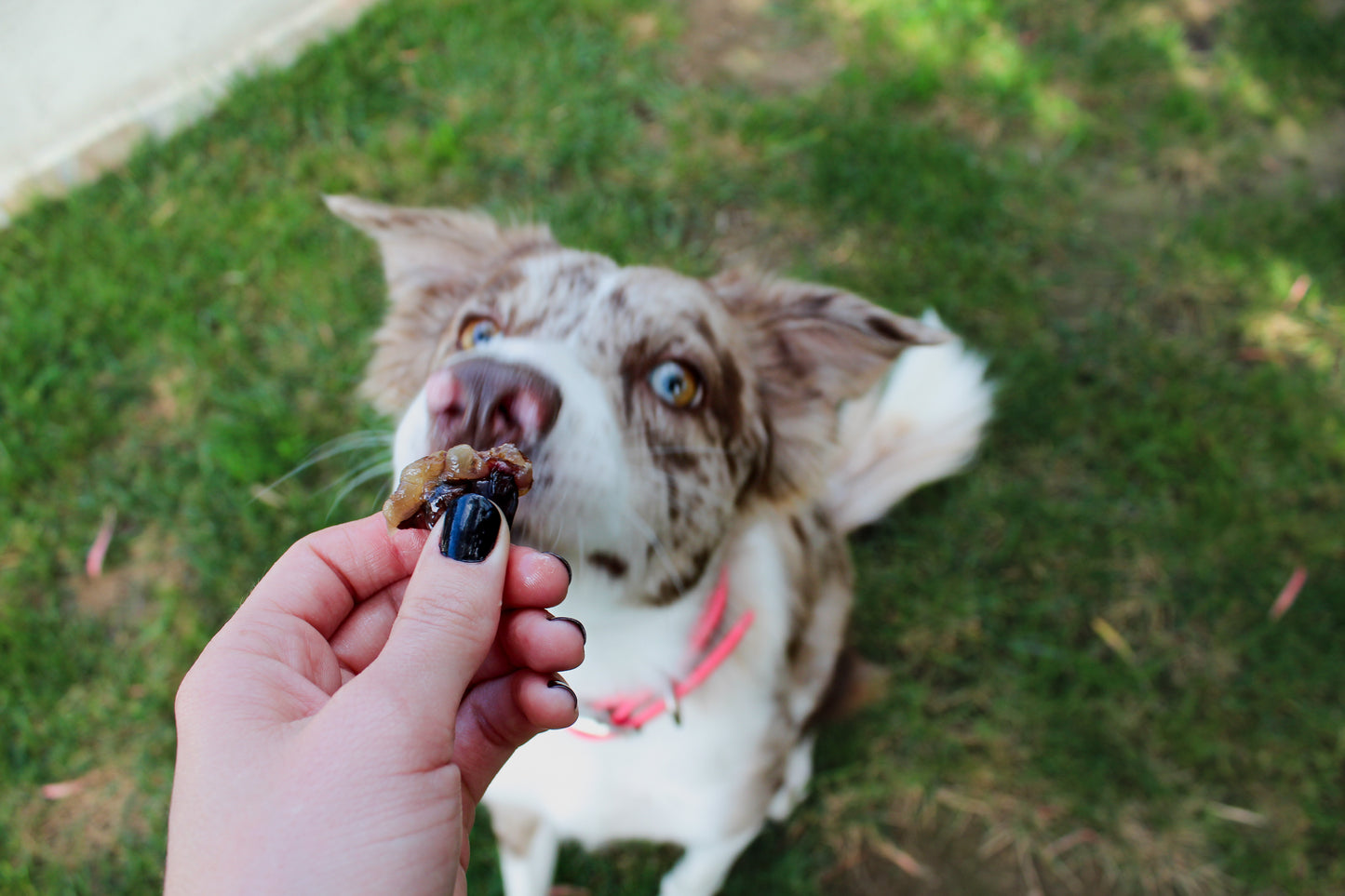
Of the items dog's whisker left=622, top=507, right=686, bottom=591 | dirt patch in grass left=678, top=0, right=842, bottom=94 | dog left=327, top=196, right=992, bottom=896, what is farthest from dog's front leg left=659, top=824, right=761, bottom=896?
dirt patch in grass left=678, top=0, right=842, bottom=94

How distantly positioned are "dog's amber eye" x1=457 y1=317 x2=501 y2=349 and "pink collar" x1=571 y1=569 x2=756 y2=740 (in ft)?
Result: 2.69

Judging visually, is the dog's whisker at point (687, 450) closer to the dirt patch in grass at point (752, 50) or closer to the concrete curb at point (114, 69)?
the dirt patch in grass at point (752, 50)

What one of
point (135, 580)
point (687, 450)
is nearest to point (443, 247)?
point (687, 450)

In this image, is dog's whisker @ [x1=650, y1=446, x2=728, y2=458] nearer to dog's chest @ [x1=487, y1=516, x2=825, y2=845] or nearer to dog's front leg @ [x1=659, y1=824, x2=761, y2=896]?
dog's chest @ [x1=487, y1=516, x2=825, y2=845]

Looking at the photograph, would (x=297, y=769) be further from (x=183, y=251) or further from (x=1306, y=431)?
(x=1306, y=431)

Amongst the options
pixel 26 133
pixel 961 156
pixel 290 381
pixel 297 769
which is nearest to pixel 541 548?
pixel 297 769

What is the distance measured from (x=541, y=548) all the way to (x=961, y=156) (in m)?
3.62

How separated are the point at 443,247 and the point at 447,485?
1.20m

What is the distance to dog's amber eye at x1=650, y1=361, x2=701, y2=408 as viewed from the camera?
1.68 metres

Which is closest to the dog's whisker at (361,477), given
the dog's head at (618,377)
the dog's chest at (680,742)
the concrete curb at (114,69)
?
the dog's head at (618,377)

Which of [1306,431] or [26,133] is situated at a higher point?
[26,133]

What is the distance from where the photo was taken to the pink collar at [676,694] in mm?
1938

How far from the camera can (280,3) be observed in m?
4.46

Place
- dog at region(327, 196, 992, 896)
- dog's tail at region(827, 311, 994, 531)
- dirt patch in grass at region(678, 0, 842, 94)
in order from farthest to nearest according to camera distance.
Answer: dirt patch in grass at region(678, 0, 842, 94)
dog's tail at region(827, 311, 994, 531)
dog at region(327, 196, 992, 896)
